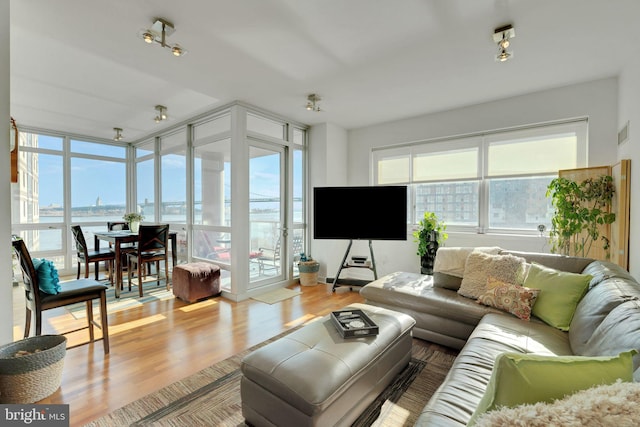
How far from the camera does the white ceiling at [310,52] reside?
2.06 m

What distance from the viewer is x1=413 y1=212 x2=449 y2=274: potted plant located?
13.0 feet

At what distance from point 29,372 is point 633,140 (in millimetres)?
4920

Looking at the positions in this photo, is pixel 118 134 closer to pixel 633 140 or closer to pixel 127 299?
pixel 127 299

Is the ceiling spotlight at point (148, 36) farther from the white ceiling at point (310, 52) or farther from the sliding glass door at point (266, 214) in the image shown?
the sliding glass door at point (266, 214)

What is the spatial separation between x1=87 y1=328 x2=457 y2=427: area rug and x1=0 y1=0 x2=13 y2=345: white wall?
3.05 feet

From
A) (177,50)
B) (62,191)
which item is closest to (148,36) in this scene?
(177,50)

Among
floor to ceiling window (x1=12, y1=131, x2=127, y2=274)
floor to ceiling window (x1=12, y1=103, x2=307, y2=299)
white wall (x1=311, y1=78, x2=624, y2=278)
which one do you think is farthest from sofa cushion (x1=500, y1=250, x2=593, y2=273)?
floor to ceiling window (x1=12, y1=131, x2=127, y2=274)

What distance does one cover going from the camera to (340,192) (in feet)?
13.6

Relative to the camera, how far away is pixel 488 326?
2043 mm

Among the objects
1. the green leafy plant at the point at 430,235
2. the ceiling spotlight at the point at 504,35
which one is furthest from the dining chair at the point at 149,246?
the ceiling spotlight at the point at 504,35

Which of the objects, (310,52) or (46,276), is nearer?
(46,276)

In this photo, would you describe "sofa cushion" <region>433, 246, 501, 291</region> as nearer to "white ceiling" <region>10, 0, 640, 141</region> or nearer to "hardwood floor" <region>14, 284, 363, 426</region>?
"hardwood floor" <region>14, 284, 363, 426</region>

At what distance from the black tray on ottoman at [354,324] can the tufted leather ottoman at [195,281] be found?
2432 mm

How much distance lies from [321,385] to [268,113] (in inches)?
148
